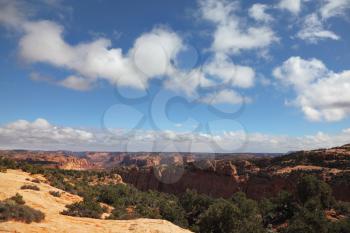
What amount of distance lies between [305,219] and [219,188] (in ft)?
176

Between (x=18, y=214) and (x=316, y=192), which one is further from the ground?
(x=18, y=214)

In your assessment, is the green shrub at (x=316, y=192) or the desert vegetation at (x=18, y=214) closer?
the desert vegetation at (x=18, y=214)

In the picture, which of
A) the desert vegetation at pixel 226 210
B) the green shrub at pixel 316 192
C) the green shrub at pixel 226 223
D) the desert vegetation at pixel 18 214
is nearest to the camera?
the desert vegetation at pixel 18 214

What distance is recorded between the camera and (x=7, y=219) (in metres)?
13.0

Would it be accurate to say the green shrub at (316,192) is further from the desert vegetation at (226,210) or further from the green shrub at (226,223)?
the green shrub at (226,223)

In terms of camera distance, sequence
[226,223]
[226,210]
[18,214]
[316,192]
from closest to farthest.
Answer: [18,214], [226,223], [226,210], [316,192]

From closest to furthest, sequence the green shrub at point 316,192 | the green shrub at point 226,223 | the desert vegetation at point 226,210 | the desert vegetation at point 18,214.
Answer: the desert vegetation at point 18,214, the green shrub at point 226,223, the desert vegetation at point 226,210, the green shrub at point 316,192

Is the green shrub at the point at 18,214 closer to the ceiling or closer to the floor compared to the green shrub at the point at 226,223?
closer to the ceiling

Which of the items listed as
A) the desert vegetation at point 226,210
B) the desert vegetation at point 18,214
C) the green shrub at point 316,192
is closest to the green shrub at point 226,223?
the desert vegetation at point 226,210

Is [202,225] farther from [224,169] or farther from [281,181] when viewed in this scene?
[224,169]

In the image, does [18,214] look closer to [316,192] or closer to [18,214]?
[18,214]

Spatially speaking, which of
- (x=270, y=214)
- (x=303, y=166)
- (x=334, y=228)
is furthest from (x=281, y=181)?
(x=334, y=228)

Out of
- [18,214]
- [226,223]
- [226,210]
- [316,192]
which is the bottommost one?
[226,223]

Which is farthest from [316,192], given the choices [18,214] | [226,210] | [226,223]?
[18,214]
